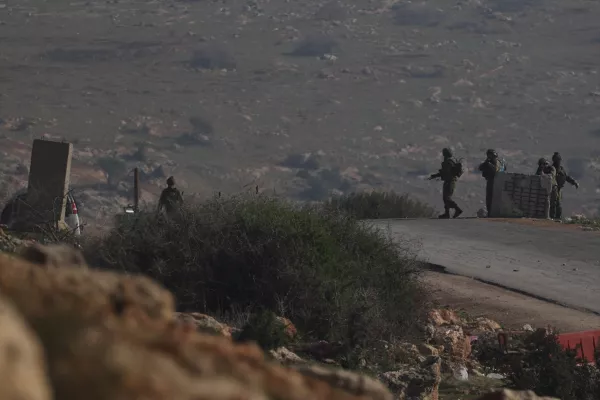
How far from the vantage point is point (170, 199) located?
59.6 feet

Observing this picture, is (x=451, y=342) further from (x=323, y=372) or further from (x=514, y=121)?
(x=514, y=121)

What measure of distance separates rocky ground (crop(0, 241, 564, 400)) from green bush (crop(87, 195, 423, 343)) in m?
9.65

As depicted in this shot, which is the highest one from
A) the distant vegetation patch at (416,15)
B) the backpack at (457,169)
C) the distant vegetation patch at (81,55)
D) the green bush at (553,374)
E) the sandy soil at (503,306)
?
the distant vegetation patch at (416,15)

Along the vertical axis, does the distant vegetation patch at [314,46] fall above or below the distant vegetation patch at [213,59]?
above

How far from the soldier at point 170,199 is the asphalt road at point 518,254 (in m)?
3.31

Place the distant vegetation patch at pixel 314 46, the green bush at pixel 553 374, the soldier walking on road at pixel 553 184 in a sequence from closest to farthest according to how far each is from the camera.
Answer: the green bush at pixel 553 374 → the soldier walking on road at pixel 553 184 → the distant vegetation patch at pixel 314 46

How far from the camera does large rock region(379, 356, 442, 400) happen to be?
29.7ft

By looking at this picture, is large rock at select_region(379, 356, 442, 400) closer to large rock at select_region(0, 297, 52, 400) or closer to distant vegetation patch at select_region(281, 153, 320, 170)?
large rock at select_region(0, 297, 52, 400)

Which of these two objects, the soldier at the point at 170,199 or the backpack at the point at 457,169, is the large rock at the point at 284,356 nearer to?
the soldier at the point at 170,199

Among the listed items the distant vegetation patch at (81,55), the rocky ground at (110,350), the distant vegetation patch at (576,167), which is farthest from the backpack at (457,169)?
the distant vegetation patch at (81,55)

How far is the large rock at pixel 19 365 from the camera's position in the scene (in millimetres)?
1785

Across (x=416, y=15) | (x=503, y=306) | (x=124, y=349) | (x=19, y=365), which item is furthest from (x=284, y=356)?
(x=416, y=15)

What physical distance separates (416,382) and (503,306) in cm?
876

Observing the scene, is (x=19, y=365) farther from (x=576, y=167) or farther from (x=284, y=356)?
(x=576, y=167)
